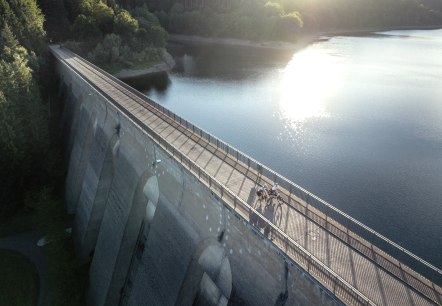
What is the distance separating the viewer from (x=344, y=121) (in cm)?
5844

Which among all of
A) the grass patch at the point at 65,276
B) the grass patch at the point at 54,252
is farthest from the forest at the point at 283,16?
the grass patch at the point at 65,276

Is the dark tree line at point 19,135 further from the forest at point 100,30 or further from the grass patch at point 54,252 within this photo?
the grass patch at point 54,252

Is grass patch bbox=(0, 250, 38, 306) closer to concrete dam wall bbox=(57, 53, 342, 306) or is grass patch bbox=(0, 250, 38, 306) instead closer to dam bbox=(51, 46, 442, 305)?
concrete dam wall bbox=(57, 53, 342, 306)

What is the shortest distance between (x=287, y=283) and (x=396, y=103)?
206ft

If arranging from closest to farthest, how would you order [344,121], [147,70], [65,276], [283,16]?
[65,276], [344,121], [147,70], [283,16]

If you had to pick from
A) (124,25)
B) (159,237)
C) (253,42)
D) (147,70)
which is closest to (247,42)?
(253,42)

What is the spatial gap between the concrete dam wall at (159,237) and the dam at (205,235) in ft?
0.21

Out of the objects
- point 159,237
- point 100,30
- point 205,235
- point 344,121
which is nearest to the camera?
point 205,235

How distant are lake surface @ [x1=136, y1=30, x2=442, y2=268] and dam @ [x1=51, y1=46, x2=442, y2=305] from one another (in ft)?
22.6

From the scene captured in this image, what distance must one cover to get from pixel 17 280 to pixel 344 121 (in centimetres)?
5172

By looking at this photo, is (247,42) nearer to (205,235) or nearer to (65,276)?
(65,276)

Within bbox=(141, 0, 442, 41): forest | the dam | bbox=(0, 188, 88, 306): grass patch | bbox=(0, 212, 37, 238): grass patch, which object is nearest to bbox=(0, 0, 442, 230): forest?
bbox=(141, 0, 442, 41): forest

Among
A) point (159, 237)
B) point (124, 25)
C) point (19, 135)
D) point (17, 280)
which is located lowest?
point (17, 280)

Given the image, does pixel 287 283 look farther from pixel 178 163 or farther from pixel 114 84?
→ pixel 114 84
